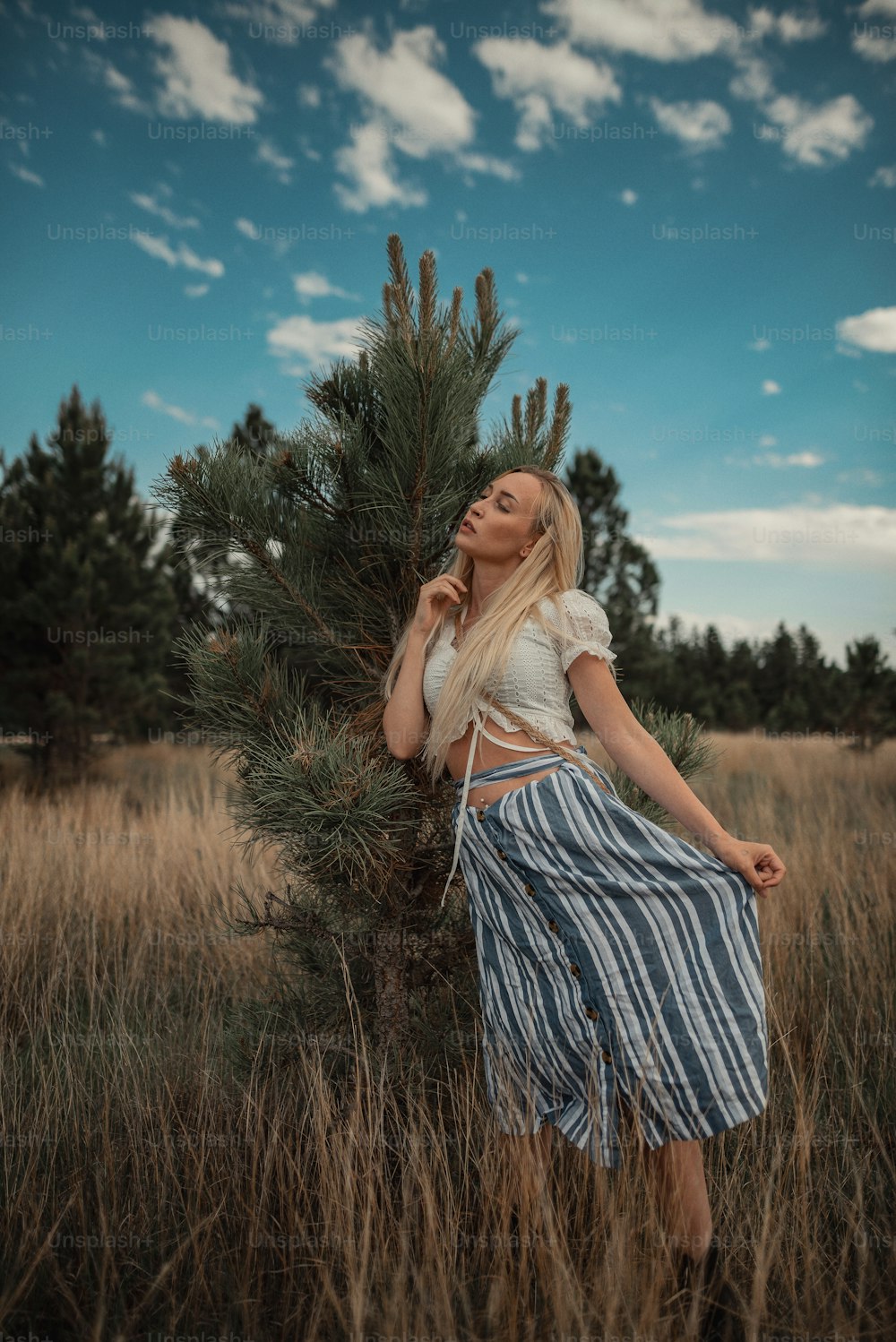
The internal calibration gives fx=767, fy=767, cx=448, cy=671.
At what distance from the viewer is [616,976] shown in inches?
72.5

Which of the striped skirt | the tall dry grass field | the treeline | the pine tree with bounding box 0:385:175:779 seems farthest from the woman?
the pine tree with bounding box 0:385:175:779

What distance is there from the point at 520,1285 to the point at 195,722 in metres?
1.61

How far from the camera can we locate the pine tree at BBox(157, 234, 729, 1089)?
6.98 feet

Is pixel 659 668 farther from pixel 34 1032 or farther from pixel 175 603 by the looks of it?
pixel 34 1032

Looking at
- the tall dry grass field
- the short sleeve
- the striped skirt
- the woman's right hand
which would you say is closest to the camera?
the tall dry grass field

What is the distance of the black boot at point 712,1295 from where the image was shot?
1.73 meters

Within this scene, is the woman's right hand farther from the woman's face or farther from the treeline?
the treeline

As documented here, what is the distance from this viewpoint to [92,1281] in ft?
5.98

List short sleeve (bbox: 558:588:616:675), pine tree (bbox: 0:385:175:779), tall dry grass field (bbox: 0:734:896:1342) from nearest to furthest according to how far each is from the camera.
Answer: tall dry grass field (bbox: 0:734:896:1342) → short sleeve (bbox: 558:588:616:675) → pine tree (bbox: 0:385:175:779)

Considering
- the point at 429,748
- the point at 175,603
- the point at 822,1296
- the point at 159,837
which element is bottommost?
the point at 822,1296

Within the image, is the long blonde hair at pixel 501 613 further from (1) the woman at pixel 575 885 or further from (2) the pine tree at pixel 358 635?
(2) the pine tree at pixel 358 635

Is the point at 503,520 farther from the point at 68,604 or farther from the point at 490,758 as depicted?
the point at 68,604

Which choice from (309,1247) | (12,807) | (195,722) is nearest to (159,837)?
(12,807)

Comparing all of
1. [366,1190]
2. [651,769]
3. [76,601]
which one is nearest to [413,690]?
[651,769]
